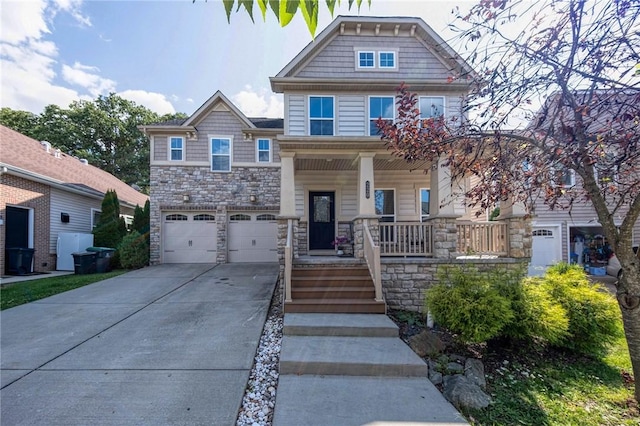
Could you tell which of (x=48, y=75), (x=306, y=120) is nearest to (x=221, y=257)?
(x=306, y=120)

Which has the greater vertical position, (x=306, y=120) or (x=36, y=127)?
(x=36, y=127)

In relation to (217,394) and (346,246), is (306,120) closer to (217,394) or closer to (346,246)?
(346,246)

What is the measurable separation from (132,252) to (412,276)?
10.3 m

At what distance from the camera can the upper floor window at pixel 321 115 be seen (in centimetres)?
815

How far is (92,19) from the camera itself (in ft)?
25.3

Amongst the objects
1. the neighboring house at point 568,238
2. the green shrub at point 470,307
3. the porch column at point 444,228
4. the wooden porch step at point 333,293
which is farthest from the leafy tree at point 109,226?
the neighboring house at point 568,238

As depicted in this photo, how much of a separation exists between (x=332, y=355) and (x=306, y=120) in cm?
609

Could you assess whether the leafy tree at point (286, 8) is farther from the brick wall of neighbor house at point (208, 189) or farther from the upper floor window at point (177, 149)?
the upper floor window at point (177, 149)

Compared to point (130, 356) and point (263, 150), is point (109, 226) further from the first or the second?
point (130, 356)

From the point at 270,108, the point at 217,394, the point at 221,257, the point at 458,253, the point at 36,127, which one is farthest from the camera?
the point at 36,127

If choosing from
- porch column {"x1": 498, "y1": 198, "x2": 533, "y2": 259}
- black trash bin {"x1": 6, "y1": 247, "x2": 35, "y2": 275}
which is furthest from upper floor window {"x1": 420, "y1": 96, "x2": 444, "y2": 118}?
black trash bin {"x1": 6, "y1": 247, "x2": 35, "y2": 275}

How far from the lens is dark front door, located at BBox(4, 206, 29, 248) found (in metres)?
10.1

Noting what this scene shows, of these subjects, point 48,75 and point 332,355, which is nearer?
point 332,355

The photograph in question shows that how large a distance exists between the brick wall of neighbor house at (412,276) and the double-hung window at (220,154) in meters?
8.57
